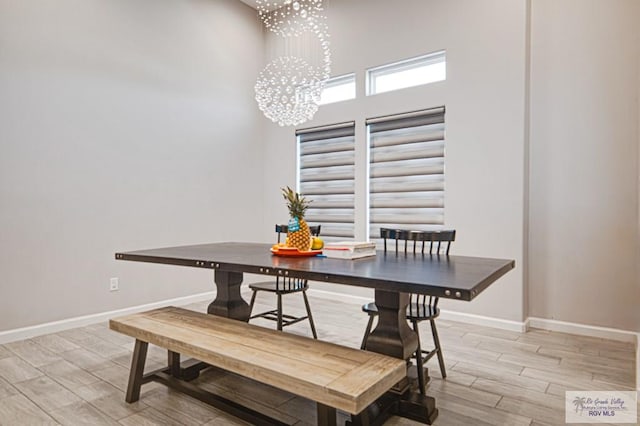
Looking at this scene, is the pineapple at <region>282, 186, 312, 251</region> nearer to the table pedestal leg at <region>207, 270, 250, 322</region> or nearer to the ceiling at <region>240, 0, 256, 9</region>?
the table pedestal leg at <region>207, 270, 250, 322</region>

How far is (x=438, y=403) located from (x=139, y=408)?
1.60 metres

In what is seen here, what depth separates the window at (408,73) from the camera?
3904 millimetres

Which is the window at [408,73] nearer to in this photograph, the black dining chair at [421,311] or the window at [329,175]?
the window at [329,175]

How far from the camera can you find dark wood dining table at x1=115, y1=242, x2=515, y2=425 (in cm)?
158

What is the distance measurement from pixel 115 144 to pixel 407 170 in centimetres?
288

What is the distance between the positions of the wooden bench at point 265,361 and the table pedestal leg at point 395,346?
227 millimetres

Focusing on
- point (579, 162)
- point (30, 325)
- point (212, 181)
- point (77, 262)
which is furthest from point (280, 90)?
point (30, 325)

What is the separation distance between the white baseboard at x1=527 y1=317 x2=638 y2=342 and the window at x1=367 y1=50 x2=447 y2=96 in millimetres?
2408

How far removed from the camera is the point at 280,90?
129 inches

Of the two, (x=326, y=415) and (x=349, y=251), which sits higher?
(x=349, y=251)

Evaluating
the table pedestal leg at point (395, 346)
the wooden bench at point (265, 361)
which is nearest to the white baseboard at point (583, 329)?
the table pedestal leg at point (395, 346)

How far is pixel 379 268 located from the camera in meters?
1.91

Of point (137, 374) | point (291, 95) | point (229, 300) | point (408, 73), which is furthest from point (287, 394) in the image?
point (408, 73)

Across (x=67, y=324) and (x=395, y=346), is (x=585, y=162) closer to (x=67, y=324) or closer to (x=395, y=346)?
(x=395, y=346)
